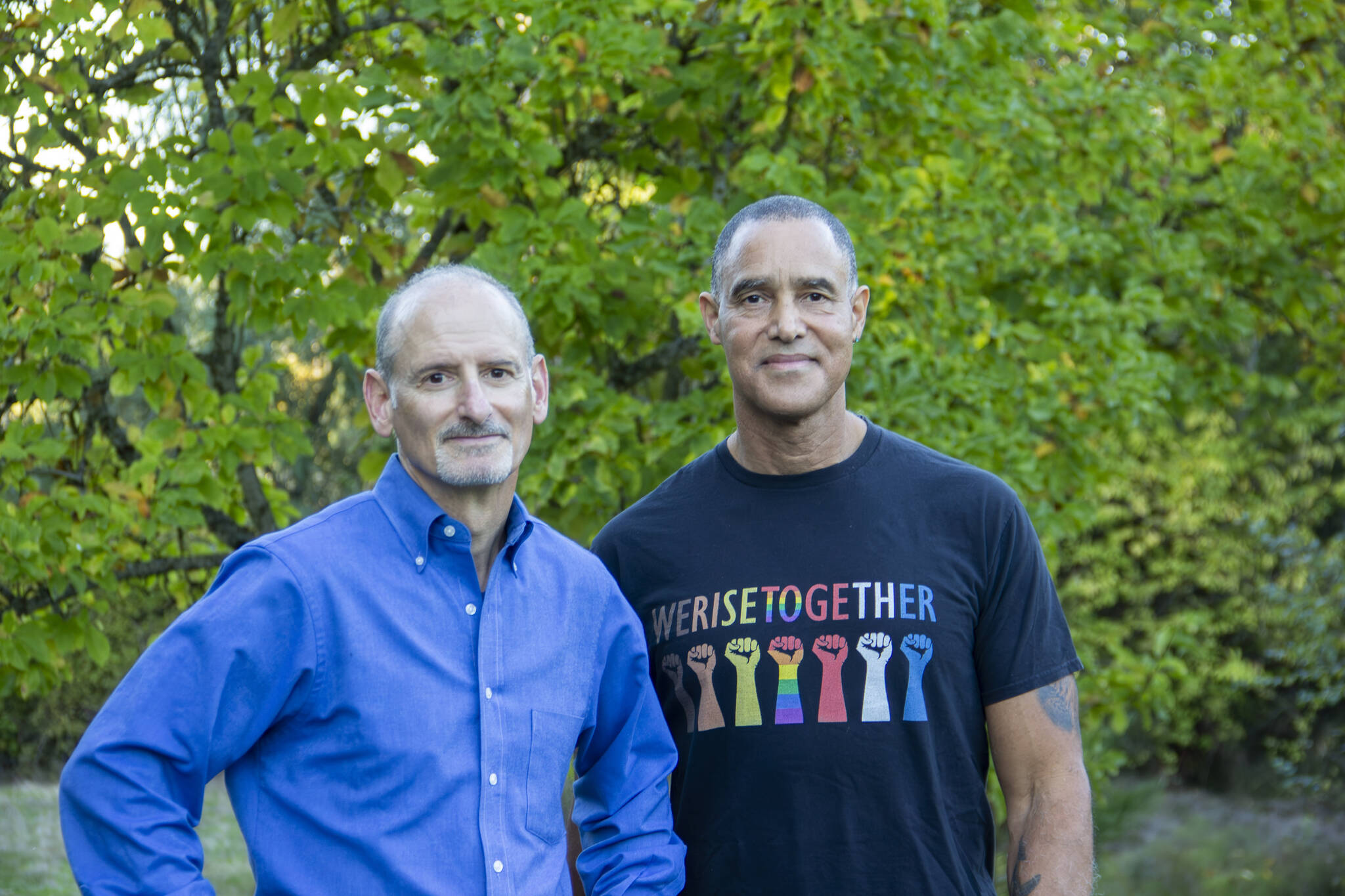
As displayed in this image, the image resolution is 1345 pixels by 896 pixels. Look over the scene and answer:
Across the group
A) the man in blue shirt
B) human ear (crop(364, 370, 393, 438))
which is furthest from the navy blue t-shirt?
human ear (crop(364, 370, 393, 438))

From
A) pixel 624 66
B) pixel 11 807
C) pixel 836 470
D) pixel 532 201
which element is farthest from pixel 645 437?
pixel 11 807

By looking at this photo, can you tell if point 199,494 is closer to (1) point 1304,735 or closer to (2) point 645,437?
(2) point 645,437

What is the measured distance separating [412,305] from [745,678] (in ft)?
3.02

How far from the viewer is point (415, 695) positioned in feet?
6.23

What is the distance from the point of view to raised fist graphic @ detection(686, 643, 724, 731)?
2314mm

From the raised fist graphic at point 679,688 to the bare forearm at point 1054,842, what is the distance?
0.63 m

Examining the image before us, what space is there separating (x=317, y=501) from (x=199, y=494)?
15.4 ft

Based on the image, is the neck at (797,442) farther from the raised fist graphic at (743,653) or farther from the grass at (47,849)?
the grass at (47,849)

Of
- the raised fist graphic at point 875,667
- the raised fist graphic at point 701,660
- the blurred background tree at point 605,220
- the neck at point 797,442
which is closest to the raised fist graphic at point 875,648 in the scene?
the raised fist graphic at point 875,667

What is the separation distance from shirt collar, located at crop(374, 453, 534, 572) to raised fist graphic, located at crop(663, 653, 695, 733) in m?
0.43

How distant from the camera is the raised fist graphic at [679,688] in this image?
7.71 feet

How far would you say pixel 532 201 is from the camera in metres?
4.66

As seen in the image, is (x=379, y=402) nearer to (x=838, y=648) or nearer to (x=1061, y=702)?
(x=838, y=648)

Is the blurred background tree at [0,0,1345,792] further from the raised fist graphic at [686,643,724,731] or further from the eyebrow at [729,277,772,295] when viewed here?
the raised fist graphic at [686,643,724,731]
